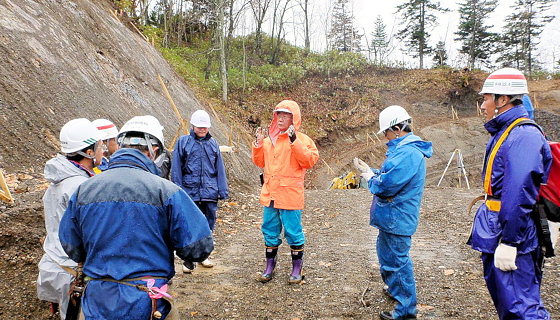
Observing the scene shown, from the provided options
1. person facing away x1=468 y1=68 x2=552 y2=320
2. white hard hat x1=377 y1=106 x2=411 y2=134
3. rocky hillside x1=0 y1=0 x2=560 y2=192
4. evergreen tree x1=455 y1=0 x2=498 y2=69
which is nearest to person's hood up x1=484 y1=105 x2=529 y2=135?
person facing away x1=468 y1=68 x2=552 y2=320

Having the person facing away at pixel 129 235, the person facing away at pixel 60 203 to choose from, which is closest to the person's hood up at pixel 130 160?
the person facing away at pixel 129 235

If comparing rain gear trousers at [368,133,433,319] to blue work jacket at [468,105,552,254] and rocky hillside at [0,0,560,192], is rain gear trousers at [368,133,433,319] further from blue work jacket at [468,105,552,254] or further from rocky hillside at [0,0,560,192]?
rocky hillside at [0,0,560,192]

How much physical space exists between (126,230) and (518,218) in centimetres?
237

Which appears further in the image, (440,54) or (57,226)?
(440,54)

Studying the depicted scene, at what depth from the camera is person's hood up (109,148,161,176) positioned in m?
2.06

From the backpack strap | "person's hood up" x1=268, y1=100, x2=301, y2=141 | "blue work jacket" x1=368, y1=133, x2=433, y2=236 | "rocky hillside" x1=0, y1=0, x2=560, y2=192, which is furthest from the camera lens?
"rocky hillside" x1=0, y1=0, x2=560, y2=192

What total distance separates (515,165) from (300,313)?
2498 millimetres

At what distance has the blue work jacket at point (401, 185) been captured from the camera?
338 centimetres

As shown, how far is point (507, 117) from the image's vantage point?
8.40 feet

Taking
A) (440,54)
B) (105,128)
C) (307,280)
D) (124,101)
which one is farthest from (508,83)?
(440,54)

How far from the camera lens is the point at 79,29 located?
408 inches

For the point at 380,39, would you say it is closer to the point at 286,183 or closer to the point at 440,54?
the point at 440,54

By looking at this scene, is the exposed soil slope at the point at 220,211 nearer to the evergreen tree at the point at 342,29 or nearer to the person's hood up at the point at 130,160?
the person's hood up at the point at 130,160

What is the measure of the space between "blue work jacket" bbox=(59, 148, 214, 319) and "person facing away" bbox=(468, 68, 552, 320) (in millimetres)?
1963
